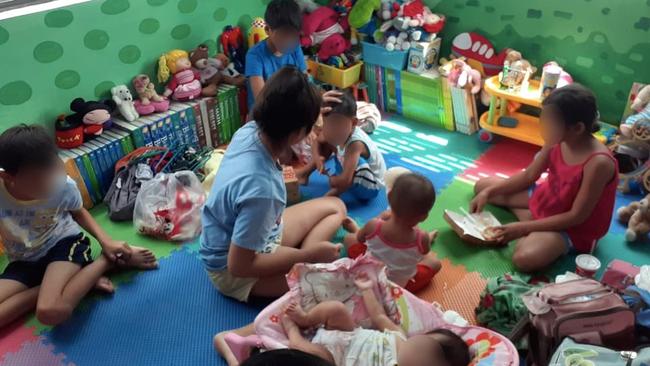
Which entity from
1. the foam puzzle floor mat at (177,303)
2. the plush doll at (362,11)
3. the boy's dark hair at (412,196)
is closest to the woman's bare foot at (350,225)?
the foam puzzle floor mat at (177,303)

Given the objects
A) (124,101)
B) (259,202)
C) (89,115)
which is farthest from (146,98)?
(259,202)

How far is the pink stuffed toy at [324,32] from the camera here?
3.34m

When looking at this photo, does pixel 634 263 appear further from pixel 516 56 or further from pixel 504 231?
pixel 516 56

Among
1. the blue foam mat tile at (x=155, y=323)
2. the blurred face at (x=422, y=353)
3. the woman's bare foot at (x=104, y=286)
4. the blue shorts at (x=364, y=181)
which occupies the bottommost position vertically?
the blue foam mat tile at (x=155, y=323)

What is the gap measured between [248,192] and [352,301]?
56cm

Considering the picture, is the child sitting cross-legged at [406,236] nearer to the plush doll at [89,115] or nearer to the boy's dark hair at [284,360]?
the boy's dark hair at [284,360]

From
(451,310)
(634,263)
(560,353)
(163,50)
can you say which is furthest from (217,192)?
(634,263)

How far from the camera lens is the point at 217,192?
1.74 meters

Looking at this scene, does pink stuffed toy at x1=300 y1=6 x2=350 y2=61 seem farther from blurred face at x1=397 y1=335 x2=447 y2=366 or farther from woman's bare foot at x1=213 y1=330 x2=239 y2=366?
blurred face at x1=397 y1=335 x2=447 y2=366

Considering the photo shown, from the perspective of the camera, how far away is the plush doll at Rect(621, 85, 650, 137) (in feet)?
8.45

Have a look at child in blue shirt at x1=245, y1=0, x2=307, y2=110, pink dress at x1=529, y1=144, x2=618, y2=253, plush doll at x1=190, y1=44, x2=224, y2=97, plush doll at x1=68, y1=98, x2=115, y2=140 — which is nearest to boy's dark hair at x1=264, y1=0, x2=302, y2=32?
child in blue shirt at x1=245, y1=0, x2=307, y2=110

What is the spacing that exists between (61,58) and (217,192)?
136 cm

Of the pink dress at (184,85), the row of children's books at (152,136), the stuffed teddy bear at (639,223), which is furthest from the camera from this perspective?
the pink dress at (184,85)

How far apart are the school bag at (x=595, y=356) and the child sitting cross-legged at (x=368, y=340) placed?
0.92 feet
